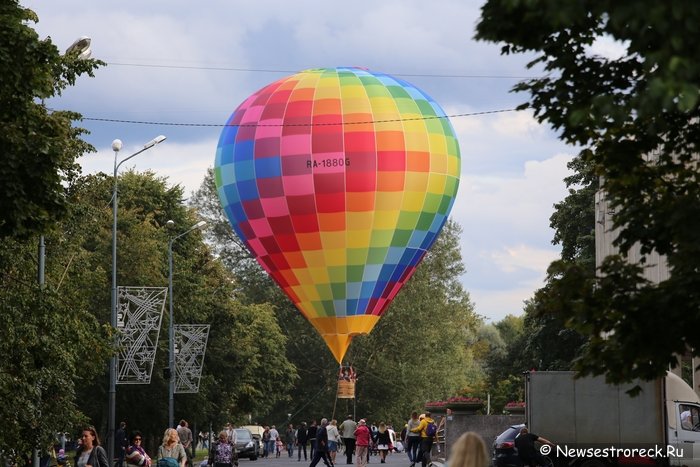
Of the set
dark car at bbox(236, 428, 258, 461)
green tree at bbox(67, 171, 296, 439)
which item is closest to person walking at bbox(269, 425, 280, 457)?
green tree at bbox(67, 171, 296, 439)

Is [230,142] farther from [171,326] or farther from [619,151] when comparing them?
[619,151]

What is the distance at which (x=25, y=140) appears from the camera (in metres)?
17.3

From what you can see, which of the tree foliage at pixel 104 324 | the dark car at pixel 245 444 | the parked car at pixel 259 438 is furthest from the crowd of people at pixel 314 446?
the dark car at pixel 245 444

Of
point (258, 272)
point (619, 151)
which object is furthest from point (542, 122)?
point (258, 272)

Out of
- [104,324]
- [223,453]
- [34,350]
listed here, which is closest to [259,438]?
[104,324]

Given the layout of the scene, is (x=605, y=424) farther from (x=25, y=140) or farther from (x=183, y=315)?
(x=183, y=315)

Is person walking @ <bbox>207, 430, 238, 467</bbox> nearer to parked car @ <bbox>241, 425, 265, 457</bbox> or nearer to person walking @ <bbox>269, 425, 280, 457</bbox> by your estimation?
parked car @ <bbox>241, 425, 265, 457</bbox>

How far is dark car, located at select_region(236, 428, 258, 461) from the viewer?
5872 centimetres

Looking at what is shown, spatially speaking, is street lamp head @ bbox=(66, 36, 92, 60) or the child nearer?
street lamp head @ bbox=(66, 36, 92, 60)

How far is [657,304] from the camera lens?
11508 millimetres

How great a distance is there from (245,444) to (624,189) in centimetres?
4783

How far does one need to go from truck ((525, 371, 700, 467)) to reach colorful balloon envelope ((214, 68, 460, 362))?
18.8 m

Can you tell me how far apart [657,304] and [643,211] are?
3.39 feet

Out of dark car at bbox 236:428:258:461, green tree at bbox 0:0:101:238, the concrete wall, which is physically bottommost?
dark car at bbox 236:428:258:461
